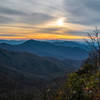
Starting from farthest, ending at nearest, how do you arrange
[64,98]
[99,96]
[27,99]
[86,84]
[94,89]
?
[27,99]
[86,84]
[94,89]
[64,98]
[99,96]

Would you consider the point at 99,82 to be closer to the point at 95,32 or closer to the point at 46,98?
the point at 46,98

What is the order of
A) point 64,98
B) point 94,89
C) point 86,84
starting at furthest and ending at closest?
point 86,84
point 94,89
point 64,98

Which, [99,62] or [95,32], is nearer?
[99,62]

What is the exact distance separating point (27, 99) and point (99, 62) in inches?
3781

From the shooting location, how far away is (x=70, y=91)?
12.1 meters

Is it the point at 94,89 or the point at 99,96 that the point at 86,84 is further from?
the point at 99,96

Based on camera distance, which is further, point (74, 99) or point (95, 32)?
point (95, 32)

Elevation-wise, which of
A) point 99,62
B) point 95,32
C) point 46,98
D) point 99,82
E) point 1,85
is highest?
point 95,32

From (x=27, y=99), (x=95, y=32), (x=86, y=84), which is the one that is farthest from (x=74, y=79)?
(x=27, y=99)

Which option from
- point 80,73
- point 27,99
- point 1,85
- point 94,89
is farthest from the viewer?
point 1,85

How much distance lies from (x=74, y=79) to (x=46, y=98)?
11.9ft

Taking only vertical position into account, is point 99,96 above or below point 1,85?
above

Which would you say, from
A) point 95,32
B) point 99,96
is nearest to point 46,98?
point 99,96

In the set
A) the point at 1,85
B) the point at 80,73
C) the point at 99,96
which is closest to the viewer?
the point at 99,96
